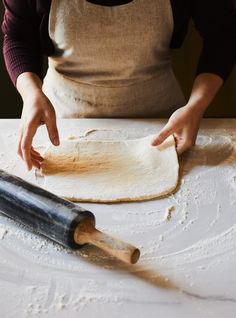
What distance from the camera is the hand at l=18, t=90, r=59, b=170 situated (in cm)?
86

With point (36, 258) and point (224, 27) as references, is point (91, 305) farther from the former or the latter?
point (224, 27)

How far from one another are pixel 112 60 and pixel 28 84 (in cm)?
19

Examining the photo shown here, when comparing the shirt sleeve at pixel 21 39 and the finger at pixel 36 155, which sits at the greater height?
the shirt sleeve at pixel 21 39

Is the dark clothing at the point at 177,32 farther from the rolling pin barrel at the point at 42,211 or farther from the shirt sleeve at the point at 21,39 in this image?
the rolling pin barrel at the point at 42,211

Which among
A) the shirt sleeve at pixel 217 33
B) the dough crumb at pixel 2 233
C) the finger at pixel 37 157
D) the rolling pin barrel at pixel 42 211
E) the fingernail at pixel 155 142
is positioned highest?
the shirt sleeve at pixel 217 33

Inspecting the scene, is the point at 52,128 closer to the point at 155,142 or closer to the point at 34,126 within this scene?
the point at 34,126

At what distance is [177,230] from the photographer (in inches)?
28.8

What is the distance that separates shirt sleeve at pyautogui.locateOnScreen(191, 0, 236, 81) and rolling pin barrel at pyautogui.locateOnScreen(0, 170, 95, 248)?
0.49m

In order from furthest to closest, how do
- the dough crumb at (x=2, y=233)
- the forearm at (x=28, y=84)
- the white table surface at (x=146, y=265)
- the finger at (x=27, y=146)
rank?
the forearm at (x=28, y=84) → the finger at (x=27, y=146) → the dough crumb at (x=2, y=233) → the white table surface at (x=146, y=265)

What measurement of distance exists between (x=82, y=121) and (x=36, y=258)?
16.9 inches

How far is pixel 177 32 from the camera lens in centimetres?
107

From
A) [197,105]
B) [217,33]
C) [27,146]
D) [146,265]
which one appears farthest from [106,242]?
[217,33]

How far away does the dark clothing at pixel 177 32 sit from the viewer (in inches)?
39.8

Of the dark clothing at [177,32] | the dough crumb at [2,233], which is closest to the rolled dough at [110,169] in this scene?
the dough crumb at [2,233]
